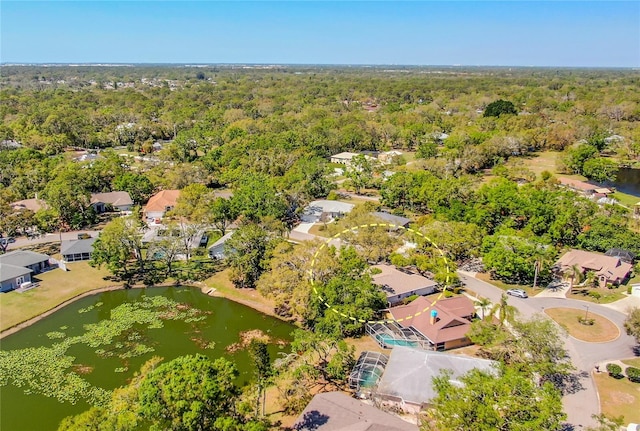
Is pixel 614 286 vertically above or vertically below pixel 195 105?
below

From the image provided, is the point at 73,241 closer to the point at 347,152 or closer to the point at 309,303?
the point at 309,303

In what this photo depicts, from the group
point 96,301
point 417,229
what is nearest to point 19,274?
point 96,301

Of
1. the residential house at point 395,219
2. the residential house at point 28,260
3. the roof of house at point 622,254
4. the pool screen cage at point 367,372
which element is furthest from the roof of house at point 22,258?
the roof of house at point 622,254

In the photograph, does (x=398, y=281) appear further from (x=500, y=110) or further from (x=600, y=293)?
(x=500, y=110)

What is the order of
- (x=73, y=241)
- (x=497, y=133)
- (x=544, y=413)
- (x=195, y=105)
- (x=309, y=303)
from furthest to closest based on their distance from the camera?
(x=195, y=105), (x=497, y=133), (x=73, y=241), (x=309, y=303), (x=544, y=413)

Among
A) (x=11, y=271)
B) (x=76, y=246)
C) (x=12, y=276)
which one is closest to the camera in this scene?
(x=12, y=276)

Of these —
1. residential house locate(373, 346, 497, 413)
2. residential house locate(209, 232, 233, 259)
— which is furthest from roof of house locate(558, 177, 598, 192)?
residential house locate(209, 232, 233, 259)

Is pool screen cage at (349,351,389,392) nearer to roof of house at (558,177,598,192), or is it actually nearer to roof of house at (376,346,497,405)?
roof of house at (376,346,497,405)

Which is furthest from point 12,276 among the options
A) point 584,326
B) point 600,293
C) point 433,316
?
point 600,293
